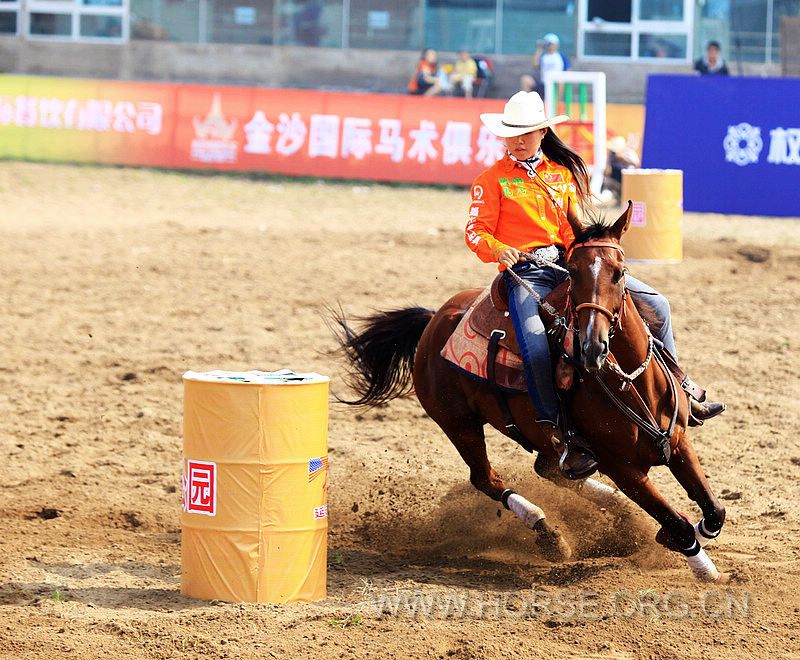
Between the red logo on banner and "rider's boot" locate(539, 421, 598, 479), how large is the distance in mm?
1614

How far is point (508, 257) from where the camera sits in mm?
5820

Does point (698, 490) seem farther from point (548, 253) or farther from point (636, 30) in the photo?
point (636, 30)

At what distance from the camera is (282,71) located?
2672 cm

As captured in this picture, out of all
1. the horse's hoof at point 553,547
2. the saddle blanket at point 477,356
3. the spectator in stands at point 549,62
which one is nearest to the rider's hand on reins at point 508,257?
the saddle blanket at point 477,356

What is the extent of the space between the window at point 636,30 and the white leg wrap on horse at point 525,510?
20754 mm

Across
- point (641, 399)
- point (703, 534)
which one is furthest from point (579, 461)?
point (703, 534)

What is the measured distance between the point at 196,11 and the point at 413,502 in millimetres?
21931

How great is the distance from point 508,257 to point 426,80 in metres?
17.6

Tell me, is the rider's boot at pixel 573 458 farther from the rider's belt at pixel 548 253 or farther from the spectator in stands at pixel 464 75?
the spectator in stands at pixel 464 75

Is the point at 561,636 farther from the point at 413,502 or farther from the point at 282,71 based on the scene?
the point at 282,71

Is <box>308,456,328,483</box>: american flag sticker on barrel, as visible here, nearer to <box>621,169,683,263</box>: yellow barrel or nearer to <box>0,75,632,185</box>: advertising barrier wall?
<box>621,169,683,263</box>: yellow barrel

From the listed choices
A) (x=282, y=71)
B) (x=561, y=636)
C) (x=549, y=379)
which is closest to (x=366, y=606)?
(x=561, y=636)

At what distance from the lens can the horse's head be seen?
5156 millimetres

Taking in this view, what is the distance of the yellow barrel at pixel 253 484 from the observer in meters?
5.31
